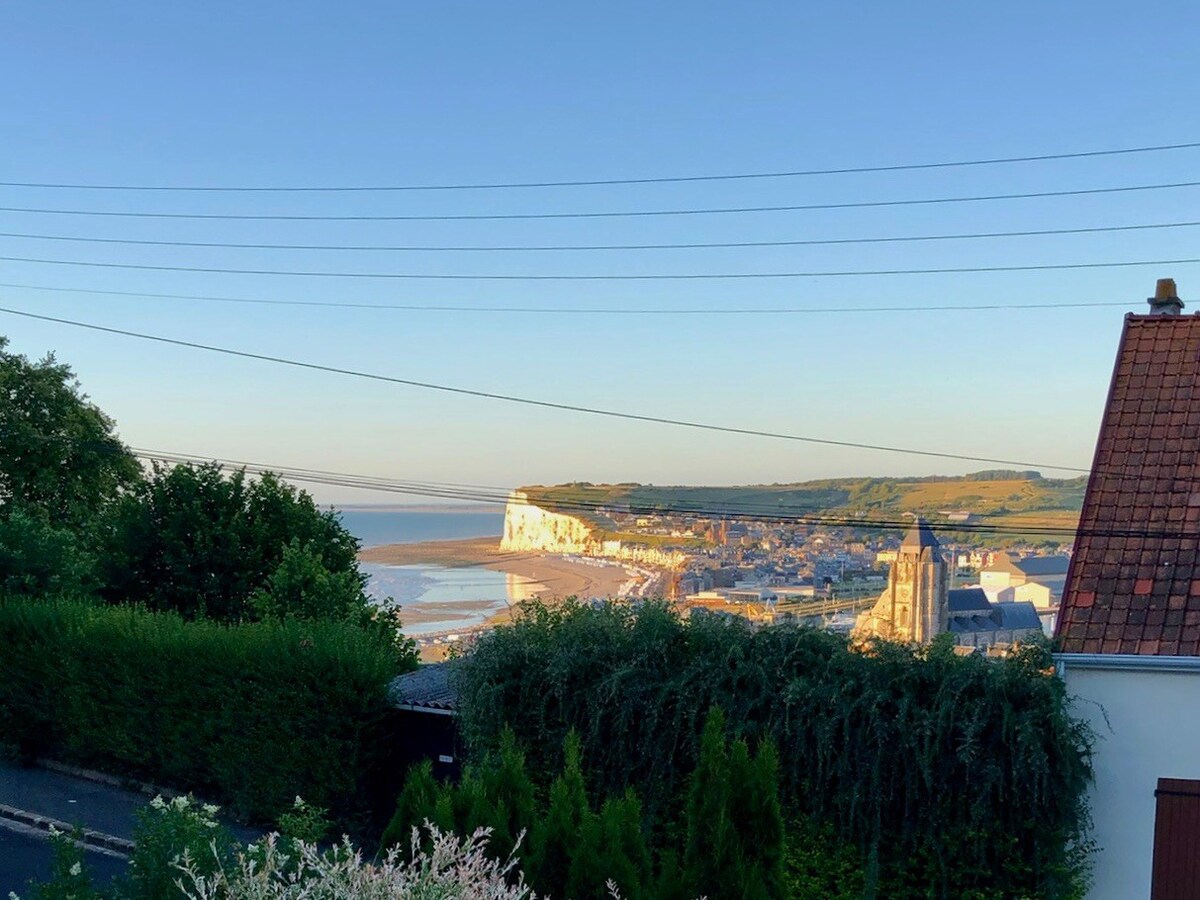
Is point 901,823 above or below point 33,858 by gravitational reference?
above

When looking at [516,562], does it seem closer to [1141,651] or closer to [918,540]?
[918,540]

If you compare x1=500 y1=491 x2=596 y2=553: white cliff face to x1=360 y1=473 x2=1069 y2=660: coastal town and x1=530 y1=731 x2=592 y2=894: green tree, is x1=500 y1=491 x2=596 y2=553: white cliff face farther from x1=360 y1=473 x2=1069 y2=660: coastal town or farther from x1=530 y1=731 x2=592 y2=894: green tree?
x1=530 y1=731 x2=592 y2=894: green tree

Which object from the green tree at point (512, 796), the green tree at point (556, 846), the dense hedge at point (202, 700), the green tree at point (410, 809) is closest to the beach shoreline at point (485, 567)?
the dense hedge at point (202, 700)

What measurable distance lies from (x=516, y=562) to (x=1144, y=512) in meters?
131

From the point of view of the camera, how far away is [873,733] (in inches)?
468

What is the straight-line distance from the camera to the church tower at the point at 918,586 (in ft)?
99.0

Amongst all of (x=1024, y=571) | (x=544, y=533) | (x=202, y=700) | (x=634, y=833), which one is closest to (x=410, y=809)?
(x=634, y=833)

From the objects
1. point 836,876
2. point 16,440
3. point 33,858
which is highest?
point 16,440

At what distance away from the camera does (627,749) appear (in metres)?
13.2

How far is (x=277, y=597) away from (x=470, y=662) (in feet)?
48.4

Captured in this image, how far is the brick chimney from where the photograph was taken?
1634 cm

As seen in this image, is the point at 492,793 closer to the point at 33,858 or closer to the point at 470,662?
the point at 470,662

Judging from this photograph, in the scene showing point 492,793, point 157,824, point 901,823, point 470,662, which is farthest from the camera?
point 470,662

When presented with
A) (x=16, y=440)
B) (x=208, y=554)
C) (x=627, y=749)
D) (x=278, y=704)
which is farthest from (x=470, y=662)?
(x=16, y=440)
